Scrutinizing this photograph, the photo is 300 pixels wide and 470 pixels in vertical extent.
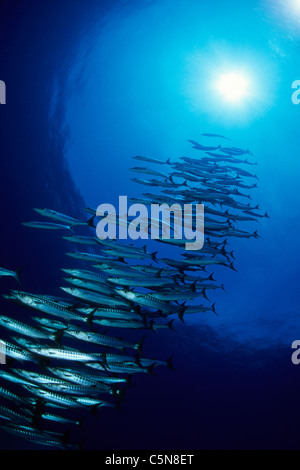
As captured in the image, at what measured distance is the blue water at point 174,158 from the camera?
15484 millimetres

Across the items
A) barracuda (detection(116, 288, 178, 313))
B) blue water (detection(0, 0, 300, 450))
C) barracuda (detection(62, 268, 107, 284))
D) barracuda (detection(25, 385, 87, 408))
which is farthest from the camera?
blue water (detection(0, 0, 300, 450))

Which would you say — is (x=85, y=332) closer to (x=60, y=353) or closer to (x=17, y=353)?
(x=60, y=353)

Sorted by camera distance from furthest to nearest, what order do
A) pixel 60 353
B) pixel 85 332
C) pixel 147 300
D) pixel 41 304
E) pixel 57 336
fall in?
pixel 147 300 < pixel 85 332 < pixel 41 304 < pixel 60 353 < pixel 57 336

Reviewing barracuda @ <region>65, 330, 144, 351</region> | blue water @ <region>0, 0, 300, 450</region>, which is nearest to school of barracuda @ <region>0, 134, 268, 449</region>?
barracuda @ <region>65, 330, 144, 351</region>

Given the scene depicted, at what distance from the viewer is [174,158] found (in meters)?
23.6

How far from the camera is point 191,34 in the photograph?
52.5 feet

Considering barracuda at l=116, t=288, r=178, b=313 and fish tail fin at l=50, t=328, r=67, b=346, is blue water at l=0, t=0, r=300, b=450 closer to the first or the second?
barracuda at l=116, t=288, r=178, b=313

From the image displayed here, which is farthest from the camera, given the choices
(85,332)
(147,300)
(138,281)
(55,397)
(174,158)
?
(174,158)

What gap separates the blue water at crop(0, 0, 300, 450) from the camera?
50.8 ft

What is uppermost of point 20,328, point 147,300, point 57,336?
point 147,300

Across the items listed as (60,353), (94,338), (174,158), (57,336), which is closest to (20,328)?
(57,336)

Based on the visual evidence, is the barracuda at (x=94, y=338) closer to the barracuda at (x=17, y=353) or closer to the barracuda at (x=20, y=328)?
the barracuda at (x=20, y=328)

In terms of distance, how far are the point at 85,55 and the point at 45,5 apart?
3115mm

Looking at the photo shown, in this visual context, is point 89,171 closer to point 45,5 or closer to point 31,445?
point 45,5
